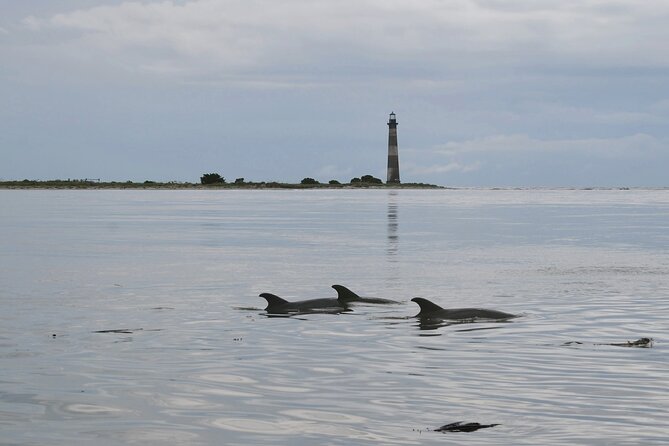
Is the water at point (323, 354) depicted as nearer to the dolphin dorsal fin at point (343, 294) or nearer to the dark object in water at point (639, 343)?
the dark object in water at point (639, 343)

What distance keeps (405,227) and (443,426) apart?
6009cm

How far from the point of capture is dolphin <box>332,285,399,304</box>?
26172 mm

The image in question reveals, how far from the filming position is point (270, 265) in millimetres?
40438

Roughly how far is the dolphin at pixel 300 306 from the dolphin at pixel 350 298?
0.33 m

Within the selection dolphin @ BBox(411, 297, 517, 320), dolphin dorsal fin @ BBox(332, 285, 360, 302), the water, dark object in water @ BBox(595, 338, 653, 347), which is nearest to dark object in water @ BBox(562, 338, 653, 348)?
dark object in water @ BBox(595, 338, 653, 347)

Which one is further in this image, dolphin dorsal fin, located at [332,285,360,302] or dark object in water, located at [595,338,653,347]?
dolphin dorsal fin, located at [332,285,360,302]

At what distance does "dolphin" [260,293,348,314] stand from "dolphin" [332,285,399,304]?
33 centimetres

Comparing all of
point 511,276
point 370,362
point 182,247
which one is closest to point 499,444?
point 370,362

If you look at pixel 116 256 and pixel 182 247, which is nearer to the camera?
pixel 116 256

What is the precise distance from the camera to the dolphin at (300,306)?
2520 centimetres

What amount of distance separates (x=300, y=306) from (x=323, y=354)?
6.44m

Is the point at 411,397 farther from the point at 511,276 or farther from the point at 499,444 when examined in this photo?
the point at 511,276

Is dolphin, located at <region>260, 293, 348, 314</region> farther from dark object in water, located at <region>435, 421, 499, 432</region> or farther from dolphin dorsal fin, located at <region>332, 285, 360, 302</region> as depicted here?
dark object in water, located at <region>435, 421, 499, 432</region>

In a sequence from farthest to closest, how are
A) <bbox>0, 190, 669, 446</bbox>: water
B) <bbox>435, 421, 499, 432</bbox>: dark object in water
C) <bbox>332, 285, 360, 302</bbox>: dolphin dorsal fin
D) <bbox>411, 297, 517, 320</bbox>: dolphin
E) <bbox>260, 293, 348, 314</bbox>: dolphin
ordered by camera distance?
1. <bbox>332, 285, 360, 302</bbox>: dolphin dorsal fin
2. <bbox>260, 293, 348, 314</bbox>: dolphin
3. <bbox>411, 297, 517, 320</bbox>: dolphin
4. <bbox>0, 190, 669, 446</bbox>: water
5. <bbox>435, 421, 499, 432</bbox>: dark object in water
